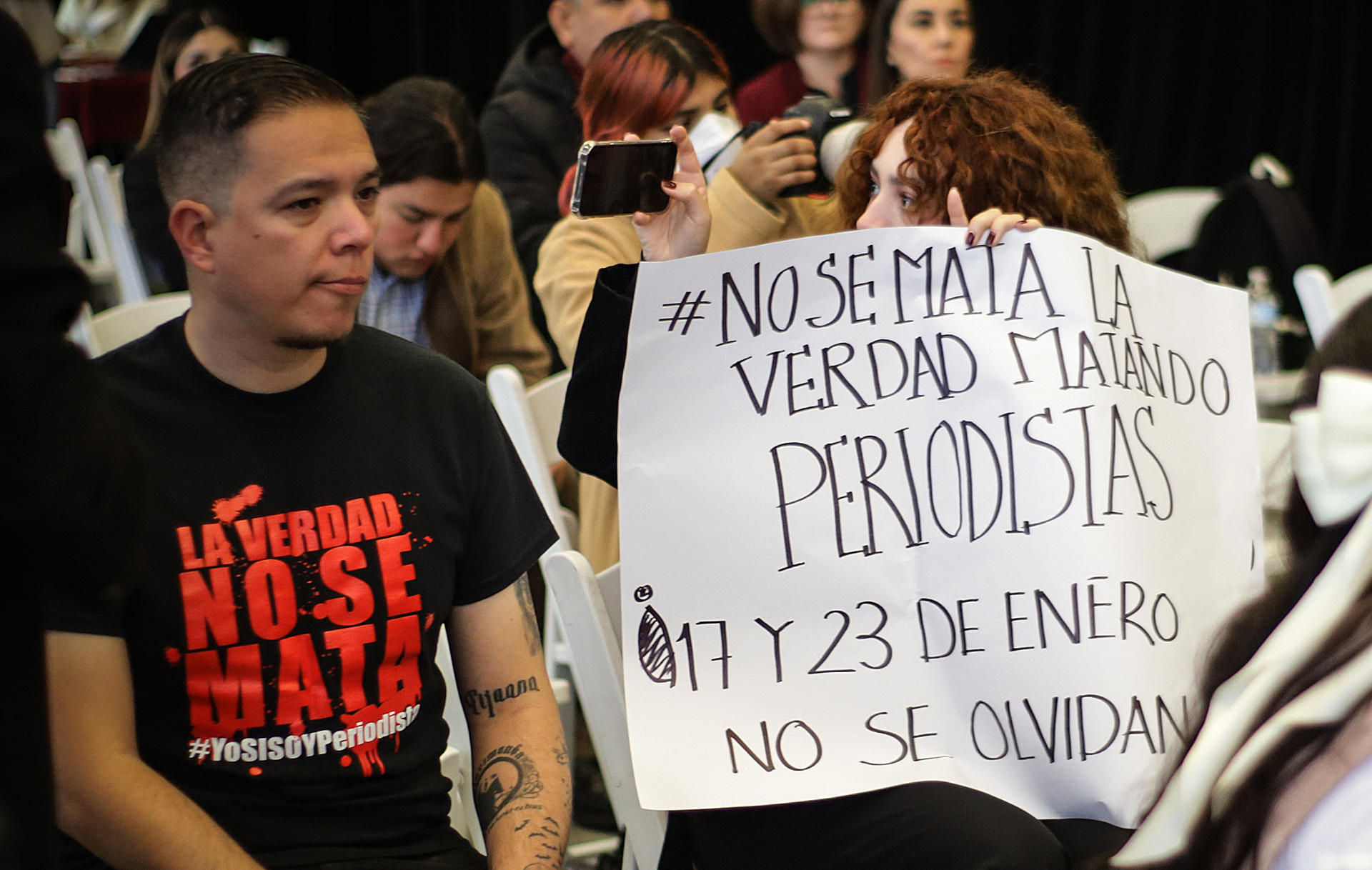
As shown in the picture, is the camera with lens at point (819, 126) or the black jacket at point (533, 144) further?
the black jacket at point (533, 144)

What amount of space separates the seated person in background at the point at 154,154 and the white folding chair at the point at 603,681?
1.78 meters

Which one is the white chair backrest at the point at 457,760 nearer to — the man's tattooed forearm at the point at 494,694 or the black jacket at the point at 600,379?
the man's tattooed forearm at the point at 494,694

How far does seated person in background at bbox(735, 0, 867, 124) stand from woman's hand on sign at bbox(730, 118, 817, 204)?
1361 mm

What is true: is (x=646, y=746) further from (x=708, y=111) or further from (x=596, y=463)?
(x=708, y=111)

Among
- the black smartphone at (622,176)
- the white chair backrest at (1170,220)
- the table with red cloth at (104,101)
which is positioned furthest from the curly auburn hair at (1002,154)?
the table with red cloth at (104,101)

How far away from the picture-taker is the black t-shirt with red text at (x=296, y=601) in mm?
1212

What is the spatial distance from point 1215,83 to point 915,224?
398 centimetres

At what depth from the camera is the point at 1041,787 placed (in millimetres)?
1253

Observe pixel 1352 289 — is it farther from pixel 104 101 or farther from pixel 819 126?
pixel 104 101

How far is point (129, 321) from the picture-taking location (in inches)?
89.7

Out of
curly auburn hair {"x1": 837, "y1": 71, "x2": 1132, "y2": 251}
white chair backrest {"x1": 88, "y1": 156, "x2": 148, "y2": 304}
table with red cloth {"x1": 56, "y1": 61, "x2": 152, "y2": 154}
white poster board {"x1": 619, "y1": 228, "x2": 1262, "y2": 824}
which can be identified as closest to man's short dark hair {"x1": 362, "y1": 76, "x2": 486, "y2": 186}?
curly auburn hair {"x1": 837, "y1": 71, "x2": 1132, "y2": 251}

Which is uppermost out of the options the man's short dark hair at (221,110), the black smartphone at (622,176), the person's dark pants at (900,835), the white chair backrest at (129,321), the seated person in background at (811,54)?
the man's short dark hair at (221,110)

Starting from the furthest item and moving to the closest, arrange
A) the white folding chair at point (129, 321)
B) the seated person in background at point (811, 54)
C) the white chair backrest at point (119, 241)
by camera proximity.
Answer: the white chair backrest at point (119, 241), the seated person in background at point (811, 54), the white folding chair at point (129, 321)

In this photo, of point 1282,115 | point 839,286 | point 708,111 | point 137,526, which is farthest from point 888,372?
point 1282,115
